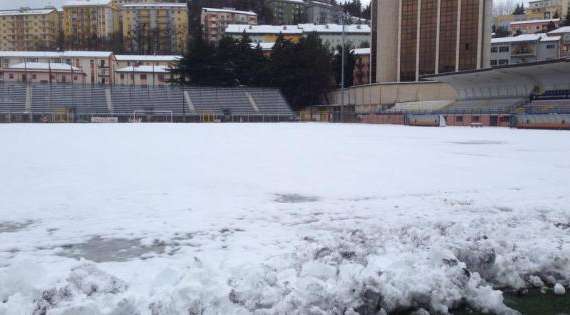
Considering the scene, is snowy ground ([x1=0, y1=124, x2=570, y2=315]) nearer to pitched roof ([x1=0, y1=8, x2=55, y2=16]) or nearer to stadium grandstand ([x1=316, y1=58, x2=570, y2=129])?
stadium grandstand ([x1=316, y1=58, x2=570, y2=129])

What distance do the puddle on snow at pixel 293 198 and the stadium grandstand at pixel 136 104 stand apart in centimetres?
4313

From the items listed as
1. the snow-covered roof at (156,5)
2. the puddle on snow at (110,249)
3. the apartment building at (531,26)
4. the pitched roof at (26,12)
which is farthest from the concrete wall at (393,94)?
the pitched roof at (26,12)

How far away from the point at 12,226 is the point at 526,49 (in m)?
92.2

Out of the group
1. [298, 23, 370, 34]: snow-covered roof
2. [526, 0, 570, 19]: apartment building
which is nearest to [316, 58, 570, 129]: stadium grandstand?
[298, 23, 370, 34]: snow-covered roof

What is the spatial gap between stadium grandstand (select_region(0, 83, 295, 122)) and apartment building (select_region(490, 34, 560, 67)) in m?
49.3

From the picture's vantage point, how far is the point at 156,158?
42.9ft

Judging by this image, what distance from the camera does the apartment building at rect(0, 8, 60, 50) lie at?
13075 centimetres

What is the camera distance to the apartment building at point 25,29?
130750 millimetres

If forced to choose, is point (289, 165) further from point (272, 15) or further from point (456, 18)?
point (272, 15)

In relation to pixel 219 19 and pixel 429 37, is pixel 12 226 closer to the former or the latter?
pixel 429 37

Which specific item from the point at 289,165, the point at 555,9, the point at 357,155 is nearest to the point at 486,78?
the point at 357,155

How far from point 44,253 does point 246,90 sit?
55.5 m

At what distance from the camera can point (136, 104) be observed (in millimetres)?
52094

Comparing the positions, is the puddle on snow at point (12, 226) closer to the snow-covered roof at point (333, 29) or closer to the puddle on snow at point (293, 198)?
the puddle on snow at point (293, 198)
